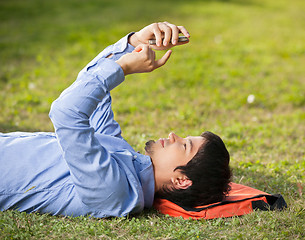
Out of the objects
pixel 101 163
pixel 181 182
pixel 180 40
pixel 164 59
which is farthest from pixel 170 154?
pixel 180 40

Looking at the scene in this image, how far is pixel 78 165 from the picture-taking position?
2.48 meters

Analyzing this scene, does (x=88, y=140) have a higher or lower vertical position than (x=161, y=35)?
lower

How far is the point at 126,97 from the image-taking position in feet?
19.9

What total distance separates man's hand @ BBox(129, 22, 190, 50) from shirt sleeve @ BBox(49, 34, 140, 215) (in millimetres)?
412

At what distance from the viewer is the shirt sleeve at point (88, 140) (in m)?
2.43

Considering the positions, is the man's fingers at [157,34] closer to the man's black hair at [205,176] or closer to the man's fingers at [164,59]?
the man's fingers at [164,59]

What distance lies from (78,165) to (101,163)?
0.14 metres

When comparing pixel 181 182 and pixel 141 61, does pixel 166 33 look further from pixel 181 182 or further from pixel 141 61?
pixel 181 182

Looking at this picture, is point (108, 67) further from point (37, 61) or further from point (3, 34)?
point (3, 34)

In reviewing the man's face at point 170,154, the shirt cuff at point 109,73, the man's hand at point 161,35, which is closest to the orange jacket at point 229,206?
the man's face at point 170,154

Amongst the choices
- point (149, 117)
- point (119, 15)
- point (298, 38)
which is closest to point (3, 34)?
point (119, 15)

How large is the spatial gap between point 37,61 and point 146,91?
7.74ft

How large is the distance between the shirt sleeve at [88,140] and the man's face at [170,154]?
317 millimetres

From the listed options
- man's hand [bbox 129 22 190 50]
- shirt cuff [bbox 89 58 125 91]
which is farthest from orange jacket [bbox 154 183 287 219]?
man's hand [bbox 129 22 190 50]
